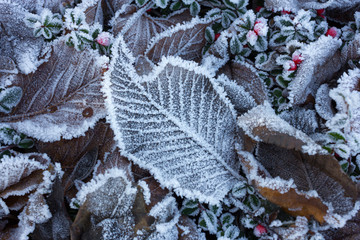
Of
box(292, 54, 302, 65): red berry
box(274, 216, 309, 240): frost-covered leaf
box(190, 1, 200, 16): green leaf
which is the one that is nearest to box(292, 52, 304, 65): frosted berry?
box(292, 54, 302, 65): red berry

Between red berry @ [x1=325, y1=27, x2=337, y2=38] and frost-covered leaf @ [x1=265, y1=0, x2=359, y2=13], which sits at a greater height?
frost-covered leaf @ [x1=265, y1=0, x2=359, y2=13]

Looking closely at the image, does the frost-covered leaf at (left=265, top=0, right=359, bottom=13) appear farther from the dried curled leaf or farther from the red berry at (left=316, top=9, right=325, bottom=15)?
the dried curled leaf

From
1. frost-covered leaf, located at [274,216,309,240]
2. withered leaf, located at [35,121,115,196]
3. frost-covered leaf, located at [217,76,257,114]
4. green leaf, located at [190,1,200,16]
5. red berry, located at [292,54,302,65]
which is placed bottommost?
frost-covered leaf, located at [274,216,309,240]

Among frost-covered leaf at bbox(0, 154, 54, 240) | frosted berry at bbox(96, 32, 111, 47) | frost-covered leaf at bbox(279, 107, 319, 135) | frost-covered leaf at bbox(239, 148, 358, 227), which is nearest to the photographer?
frost-covered leaf at bbox(239, 148, 358, 227)

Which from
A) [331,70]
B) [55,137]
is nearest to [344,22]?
[331,70]

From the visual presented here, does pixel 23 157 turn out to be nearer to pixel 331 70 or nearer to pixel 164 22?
pixel 164 22

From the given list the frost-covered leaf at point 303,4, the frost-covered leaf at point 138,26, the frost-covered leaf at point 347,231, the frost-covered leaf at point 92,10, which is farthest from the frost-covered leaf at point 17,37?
the frost-covered leaf at point 347,231
